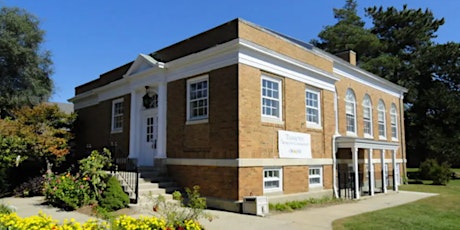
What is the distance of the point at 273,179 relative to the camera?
43.8 ft

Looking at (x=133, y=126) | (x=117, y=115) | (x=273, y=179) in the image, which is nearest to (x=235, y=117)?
(x=273, y=179)

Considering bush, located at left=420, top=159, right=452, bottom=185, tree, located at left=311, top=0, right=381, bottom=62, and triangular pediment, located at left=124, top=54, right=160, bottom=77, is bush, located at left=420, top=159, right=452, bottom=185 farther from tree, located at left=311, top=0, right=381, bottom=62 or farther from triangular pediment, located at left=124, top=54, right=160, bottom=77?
triangular pediment, located at left=124, top=54, right=160, bottom=77

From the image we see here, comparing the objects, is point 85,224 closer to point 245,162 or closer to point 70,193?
point 70,193

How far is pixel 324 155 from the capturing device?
53.0 feet

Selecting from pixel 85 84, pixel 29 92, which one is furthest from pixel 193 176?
pixel 29 92

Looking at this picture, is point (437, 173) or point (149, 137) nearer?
point (149, 137)

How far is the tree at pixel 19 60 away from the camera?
23.1 metres

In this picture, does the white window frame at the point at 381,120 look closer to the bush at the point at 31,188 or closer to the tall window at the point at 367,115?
the tall window at the point at 367,115

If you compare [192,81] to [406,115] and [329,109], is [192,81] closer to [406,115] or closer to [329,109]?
[329,109]

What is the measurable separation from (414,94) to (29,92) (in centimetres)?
3353

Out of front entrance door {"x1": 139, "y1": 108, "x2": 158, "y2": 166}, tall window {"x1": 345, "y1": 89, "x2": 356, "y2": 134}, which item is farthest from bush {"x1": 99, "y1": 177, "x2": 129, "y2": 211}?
tall window {"x1": 345, "y1": 89, "x2": 356, "y2": 134}

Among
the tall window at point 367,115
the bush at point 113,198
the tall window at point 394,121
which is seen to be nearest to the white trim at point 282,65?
the bush at point 113,198

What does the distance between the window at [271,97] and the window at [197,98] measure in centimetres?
215

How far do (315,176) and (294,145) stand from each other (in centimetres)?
219
